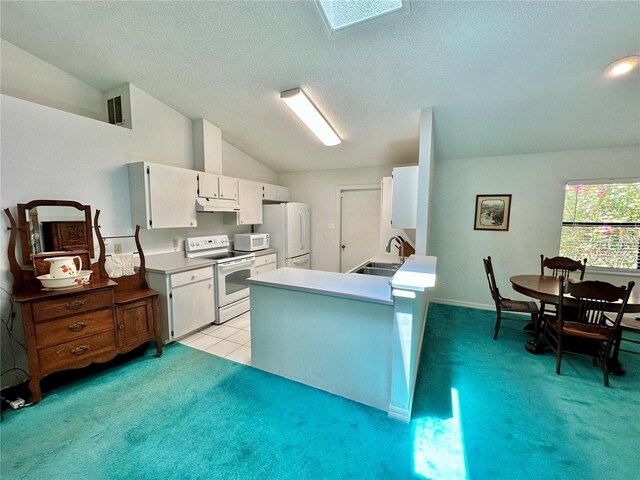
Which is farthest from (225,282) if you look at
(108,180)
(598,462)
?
(598,462)

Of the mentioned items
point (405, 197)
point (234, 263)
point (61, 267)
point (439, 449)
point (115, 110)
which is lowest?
point (439, 449)

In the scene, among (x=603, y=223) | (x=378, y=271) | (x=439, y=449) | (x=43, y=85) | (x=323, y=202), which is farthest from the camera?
(x=323, y=202)

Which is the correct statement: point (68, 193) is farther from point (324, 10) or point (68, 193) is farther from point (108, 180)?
point (324, 10)

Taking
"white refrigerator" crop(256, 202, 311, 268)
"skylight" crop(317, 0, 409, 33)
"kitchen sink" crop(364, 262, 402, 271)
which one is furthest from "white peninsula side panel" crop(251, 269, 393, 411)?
"white refrigerator" crop(256, 202, 311, 268)

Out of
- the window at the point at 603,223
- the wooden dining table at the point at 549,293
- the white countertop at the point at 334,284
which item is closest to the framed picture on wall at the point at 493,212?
the window at the point at 603,223

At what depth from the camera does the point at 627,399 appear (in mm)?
2010

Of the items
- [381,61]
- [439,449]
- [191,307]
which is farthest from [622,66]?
[191,307]

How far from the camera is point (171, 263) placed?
3051 mm

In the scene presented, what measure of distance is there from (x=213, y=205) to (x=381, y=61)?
2.57m

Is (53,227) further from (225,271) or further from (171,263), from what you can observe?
(225,271)

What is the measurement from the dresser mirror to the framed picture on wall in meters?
4.80

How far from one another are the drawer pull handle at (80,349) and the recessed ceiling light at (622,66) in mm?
4828

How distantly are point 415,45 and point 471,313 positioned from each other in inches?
137

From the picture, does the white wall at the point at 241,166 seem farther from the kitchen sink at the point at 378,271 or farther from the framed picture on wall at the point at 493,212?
the framed picture on wall at the point at 493,212
